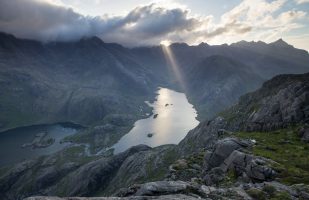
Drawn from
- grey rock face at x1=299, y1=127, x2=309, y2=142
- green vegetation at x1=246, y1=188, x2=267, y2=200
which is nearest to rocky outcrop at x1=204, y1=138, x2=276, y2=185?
green vegetation at x1=246, y1=188, x2=267, y2=200

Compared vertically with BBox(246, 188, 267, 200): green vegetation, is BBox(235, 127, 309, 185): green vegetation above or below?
below

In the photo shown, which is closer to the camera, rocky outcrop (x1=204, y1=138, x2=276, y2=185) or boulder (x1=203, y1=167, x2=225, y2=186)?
rocky outcrop (x1=204, y1=138, x2=276, y2=185)

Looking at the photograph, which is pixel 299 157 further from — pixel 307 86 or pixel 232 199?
pixel 307 86

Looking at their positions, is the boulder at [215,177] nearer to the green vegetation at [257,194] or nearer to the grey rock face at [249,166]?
the grey rock face at [249,166]

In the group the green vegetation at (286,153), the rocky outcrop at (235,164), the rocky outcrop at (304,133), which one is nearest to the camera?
the green vegetation at (286,153)

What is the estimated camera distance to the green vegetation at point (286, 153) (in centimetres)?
4983

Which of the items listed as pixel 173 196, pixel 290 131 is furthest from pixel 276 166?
pixel 290 131

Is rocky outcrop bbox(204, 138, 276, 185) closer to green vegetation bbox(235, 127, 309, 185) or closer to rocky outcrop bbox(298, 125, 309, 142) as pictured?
green vegetation bbox(235, 127, 309, 185)

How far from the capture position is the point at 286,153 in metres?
65.9

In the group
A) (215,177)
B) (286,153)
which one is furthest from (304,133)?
(215,177)

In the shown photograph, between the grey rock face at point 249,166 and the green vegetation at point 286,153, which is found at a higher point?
the grey rock face at point 249,166

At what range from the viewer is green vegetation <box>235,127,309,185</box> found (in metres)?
49.8

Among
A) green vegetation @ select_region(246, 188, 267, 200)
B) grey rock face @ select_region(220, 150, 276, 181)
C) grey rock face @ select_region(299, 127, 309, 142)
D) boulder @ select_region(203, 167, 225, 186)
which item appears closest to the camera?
green vegetation @ select_region(246, 188, 267, 200)

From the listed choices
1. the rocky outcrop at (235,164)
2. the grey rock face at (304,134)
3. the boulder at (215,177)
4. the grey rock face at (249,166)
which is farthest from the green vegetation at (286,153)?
the boulder at (215,177)
